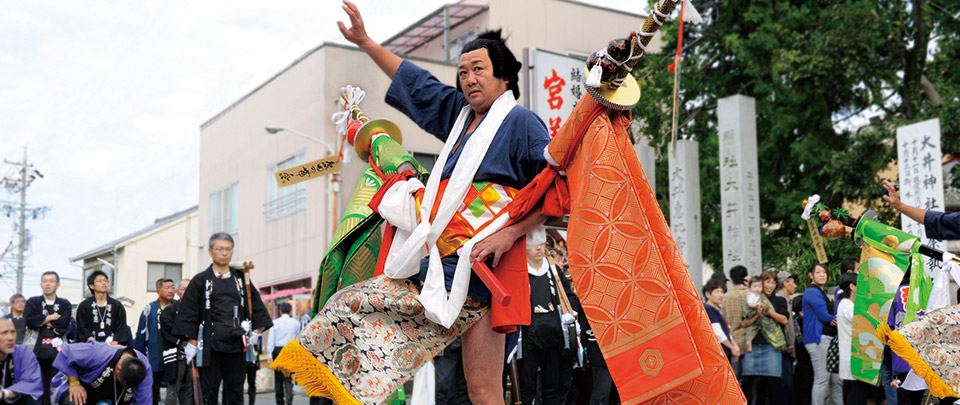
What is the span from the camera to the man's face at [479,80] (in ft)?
11.5

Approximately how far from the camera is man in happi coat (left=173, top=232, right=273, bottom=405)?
7879 millimetres

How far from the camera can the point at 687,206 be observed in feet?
46.4

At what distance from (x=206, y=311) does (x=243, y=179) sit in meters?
17.9

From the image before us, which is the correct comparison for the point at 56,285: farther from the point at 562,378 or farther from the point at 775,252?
the point at 775,252

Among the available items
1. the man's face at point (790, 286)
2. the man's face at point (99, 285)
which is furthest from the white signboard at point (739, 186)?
the man's face at point (99, 285)

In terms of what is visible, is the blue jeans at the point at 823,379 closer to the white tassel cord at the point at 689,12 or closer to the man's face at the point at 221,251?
the man's face at the point at 221,251

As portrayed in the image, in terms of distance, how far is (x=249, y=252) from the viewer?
25.0 meters

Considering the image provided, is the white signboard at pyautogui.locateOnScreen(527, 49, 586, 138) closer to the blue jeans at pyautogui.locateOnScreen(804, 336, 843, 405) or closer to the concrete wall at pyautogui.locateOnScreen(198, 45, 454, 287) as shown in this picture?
the blue jeans at pyautogui.locateOnScreen(804, 336, 843, 405)

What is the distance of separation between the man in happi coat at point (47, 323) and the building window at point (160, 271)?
2377 cm

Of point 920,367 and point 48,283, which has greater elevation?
point 48,283

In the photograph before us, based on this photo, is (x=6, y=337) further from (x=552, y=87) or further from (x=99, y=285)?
(x=552, y=87)

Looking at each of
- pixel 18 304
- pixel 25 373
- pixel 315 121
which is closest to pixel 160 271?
pixel 315 121

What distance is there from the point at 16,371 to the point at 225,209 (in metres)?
19.7

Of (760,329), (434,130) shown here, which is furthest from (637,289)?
(760,329)
